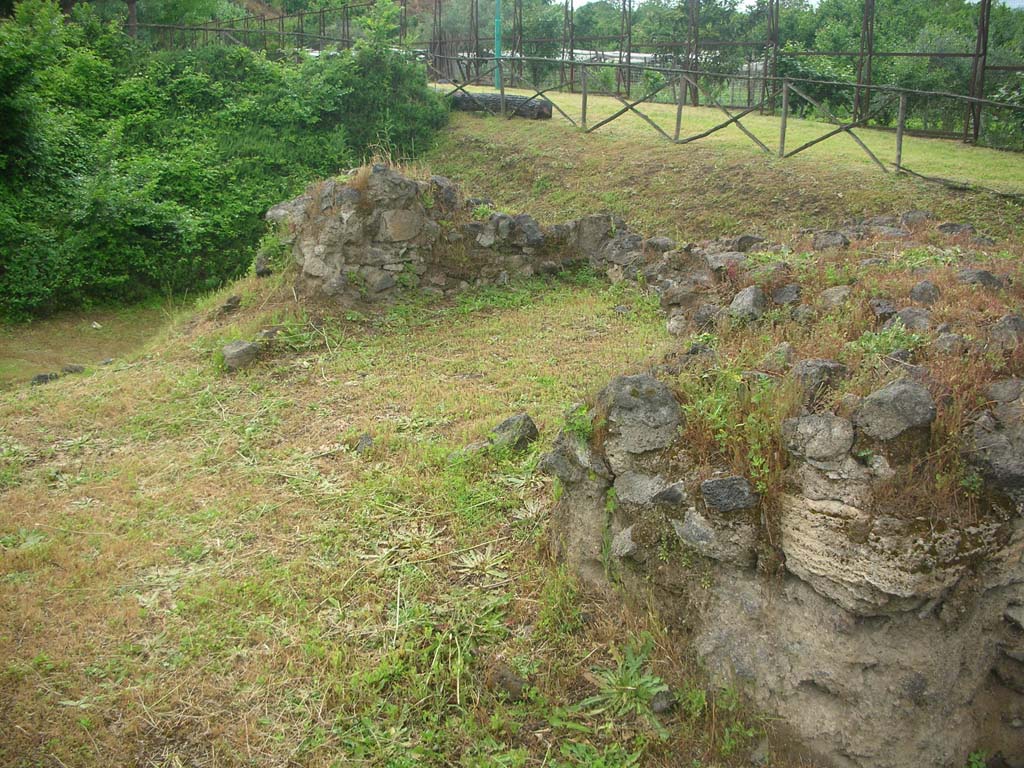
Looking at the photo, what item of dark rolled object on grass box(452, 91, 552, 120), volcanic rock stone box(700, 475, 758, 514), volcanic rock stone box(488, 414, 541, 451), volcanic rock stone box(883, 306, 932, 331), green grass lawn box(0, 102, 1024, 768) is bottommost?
green grass lawn box(0, 102, 1024, 768)

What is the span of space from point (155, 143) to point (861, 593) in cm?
1748

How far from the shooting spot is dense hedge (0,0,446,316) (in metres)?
13.0

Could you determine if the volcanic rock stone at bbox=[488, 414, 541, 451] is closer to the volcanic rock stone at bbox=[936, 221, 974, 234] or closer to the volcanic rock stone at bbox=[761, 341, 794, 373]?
the volcanic rock stone at bbox=[761, 341, 794, 373]

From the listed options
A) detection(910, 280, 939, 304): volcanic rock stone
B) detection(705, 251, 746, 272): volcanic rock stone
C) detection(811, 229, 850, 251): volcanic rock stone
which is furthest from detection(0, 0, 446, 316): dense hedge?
detection(910, 280, 939, 304): volcanic rock stone

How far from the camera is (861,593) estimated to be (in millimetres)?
3834

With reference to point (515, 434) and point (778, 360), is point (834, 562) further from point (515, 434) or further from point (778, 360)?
point (515, 434)

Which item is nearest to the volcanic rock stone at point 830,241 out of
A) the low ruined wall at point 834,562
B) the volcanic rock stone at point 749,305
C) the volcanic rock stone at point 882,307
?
the volcanic rock stone at point 749,305

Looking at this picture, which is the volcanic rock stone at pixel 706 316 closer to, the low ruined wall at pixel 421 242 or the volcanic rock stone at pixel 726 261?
the volcanic rock stone at pixel 726 261

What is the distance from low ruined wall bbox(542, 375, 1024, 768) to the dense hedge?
1101 cm

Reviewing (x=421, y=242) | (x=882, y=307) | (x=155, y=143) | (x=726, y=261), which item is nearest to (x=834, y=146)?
(x=726, y=261)

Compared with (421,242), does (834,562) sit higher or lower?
lower

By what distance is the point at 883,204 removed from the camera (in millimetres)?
12469

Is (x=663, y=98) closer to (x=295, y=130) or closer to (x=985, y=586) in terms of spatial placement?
(x=295, y=130)

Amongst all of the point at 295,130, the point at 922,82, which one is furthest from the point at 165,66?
the point at 922,82
